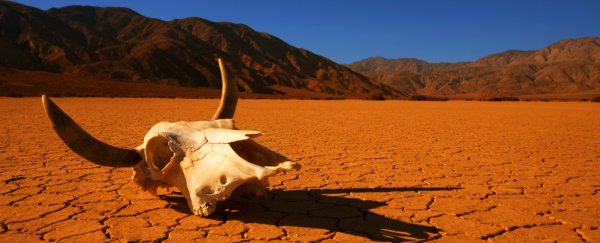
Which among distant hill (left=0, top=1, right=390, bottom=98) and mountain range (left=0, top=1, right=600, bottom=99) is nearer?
mountain range (left=0, top=1, right=600, bottom=99)

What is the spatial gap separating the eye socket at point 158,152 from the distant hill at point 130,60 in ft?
90.4

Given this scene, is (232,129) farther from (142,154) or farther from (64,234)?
(64,234)

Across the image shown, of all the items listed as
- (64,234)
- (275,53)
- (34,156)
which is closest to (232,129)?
(64,234)

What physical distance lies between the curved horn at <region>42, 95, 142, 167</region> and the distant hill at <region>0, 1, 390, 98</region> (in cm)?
2757

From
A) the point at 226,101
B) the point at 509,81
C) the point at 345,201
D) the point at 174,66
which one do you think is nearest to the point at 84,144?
the point at 226,101

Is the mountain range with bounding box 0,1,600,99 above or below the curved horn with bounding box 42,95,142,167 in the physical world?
above

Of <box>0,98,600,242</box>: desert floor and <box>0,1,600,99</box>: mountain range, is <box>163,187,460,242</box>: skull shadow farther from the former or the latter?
<box>0,1,600,99</box>: mountain range

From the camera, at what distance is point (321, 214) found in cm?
319

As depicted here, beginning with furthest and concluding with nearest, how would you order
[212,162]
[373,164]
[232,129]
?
[373,164]
[232,129]
[212,162]

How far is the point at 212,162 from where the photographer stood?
8.63 feet

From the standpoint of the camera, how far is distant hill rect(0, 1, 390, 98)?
45350 mm

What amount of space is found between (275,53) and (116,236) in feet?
333

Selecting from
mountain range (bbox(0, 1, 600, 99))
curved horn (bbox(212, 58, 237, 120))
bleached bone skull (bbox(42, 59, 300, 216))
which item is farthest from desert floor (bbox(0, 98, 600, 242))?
mountain range (bbox(0, 1, 600, 99))

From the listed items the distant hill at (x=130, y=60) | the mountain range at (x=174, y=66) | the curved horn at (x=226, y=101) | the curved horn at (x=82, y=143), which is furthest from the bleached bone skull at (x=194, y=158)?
the distant hill at (x=130, y=60)
